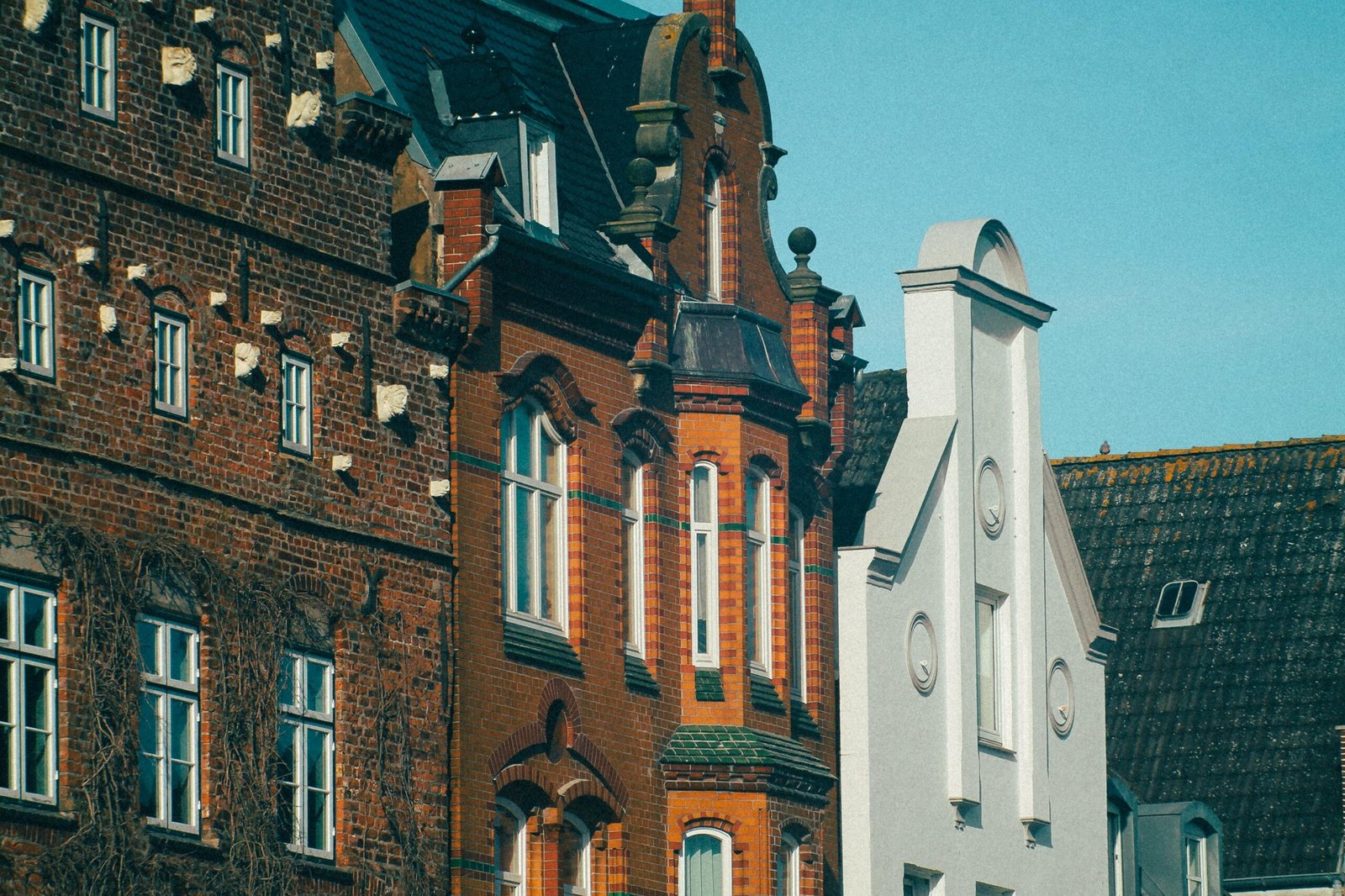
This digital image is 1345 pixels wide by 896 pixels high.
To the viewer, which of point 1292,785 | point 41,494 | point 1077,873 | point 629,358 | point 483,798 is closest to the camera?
point 41,494

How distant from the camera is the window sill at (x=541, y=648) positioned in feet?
103

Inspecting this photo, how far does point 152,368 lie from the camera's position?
2728 cm

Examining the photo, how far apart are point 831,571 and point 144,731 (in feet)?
40.6

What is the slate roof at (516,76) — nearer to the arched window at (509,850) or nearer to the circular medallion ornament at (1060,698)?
the arched window at (509,850)


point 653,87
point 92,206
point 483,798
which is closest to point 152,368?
point 92,206

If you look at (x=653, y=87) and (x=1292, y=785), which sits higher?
A: (x=653, y=87)

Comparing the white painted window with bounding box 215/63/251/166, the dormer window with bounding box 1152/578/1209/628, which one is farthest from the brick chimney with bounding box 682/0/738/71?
the dormer window with bounding box 1152/578/1209/628

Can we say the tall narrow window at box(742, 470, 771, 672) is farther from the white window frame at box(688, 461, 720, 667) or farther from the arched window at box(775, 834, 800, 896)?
the arched window at box(775, 834, 800, 896)

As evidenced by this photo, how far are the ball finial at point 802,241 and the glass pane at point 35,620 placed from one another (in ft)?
44.6

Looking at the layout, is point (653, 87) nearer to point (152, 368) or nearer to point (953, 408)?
point (953, 408)

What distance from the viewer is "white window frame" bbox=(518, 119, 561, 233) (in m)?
32.9

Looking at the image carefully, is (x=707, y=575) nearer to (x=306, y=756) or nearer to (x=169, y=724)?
(x=306, y=756)

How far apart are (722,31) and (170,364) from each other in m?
11.1

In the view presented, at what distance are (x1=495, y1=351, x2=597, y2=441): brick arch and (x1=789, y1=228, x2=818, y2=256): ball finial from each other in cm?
508
